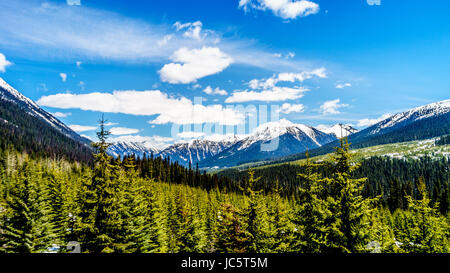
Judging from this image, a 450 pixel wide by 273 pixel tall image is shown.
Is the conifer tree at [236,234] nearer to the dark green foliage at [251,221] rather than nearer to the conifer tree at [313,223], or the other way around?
the dark green foliage at [251,221]

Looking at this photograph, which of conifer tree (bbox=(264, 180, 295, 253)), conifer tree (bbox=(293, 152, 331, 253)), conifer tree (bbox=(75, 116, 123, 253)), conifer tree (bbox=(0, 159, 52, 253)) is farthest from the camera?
conifer tree (bbox=(0, 159, 52, 253))

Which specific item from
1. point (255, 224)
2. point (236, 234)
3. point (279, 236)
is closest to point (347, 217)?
point (255, 224)

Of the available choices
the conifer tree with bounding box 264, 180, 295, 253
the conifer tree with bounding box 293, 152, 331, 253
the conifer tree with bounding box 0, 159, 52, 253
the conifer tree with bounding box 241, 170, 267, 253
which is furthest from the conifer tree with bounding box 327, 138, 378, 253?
the conifer tree with bounding box 0, 159, 52, 253

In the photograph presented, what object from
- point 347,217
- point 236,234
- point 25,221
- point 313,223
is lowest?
point 236,234

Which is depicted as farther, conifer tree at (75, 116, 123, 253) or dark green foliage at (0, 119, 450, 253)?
conifer tree at (75, 116, 123, 253)

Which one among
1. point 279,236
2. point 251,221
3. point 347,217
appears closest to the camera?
point 347,217

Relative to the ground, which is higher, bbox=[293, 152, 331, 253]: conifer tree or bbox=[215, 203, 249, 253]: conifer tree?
bbox=[293, 152, 331, 253]: conifer tree

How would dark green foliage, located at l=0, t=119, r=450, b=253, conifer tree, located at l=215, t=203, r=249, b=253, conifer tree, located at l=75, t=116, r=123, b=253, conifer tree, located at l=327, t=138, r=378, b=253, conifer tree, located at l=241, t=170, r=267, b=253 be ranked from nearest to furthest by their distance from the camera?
conifer tree, located at l=327, t=138, r=378, b=253 → dark green foliage, located at l=0, t=119, r=450, b=253 → conifer tree, located at l=75, t=116, r=123, b=253 → conifer tree, located at l=241, t=170, r=267, b=253 → conifer tree, located at l=215, t=203, r=249, b=253

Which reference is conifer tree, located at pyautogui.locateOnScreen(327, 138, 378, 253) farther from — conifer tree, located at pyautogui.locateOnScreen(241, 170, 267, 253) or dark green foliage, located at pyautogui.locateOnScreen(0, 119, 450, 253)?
conifer tree, located at pyautogui.locateOnScreen(241, 170, 267, 253)

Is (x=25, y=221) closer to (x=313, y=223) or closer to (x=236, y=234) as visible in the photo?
(x=236, y=234)
